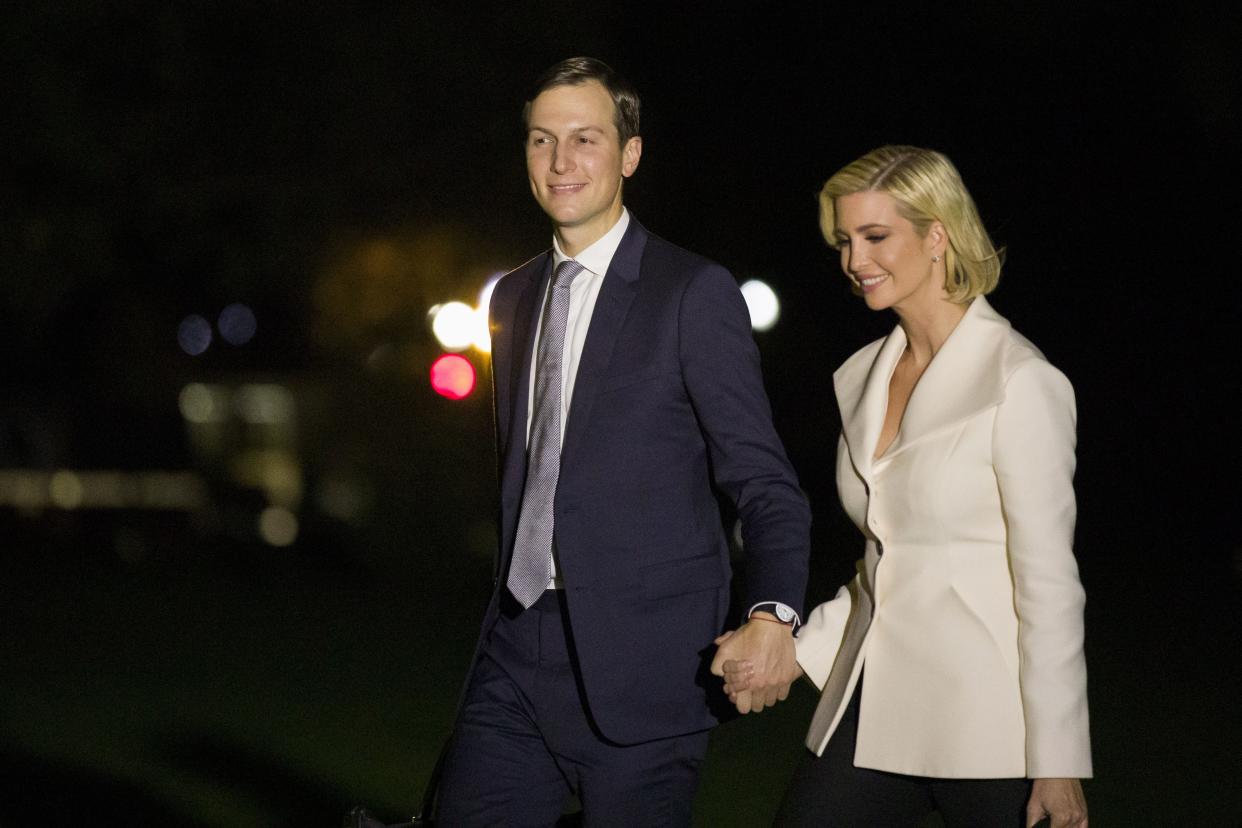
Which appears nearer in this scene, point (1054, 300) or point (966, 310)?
point (966, 310)

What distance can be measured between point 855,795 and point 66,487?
3676 centimetres

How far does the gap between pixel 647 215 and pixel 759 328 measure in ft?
25.8

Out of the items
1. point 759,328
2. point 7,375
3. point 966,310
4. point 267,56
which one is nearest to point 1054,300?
point 759,328

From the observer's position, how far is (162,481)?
4291 cm

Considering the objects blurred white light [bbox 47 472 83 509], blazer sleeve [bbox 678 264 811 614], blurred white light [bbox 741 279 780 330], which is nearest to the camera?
blazer sleeve [bbox 678 264 811 614]

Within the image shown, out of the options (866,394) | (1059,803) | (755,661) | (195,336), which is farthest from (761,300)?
(195,336)

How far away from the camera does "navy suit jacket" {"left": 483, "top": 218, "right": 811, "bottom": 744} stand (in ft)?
11.8

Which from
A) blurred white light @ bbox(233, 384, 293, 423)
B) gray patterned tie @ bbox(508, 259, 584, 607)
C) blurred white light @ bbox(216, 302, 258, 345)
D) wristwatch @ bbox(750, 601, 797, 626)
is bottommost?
blurred white light @ bbox(233, 384, 293, 423)

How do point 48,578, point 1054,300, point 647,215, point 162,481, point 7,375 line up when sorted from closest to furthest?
point 48,578 < point 647,215 < point 1054,300 < point 162,481 < point 7,375

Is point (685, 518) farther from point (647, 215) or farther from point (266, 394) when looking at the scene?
point (266, 394)

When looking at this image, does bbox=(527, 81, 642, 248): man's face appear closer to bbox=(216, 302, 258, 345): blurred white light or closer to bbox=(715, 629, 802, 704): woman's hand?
bbox=(715, 629, 802, 704): woman's hand

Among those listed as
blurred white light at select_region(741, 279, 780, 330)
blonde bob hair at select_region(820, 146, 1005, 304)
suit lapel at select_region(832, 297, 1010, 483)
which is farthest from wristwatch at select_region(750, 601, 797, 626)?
blurred white light at select_region(741, 279, 780, 330)

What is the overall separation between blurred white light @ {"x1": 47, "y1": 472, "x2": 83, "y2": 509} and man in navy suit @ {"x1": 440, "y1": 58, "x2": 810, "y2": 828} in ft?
103

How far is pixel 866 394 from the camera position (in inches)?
152
